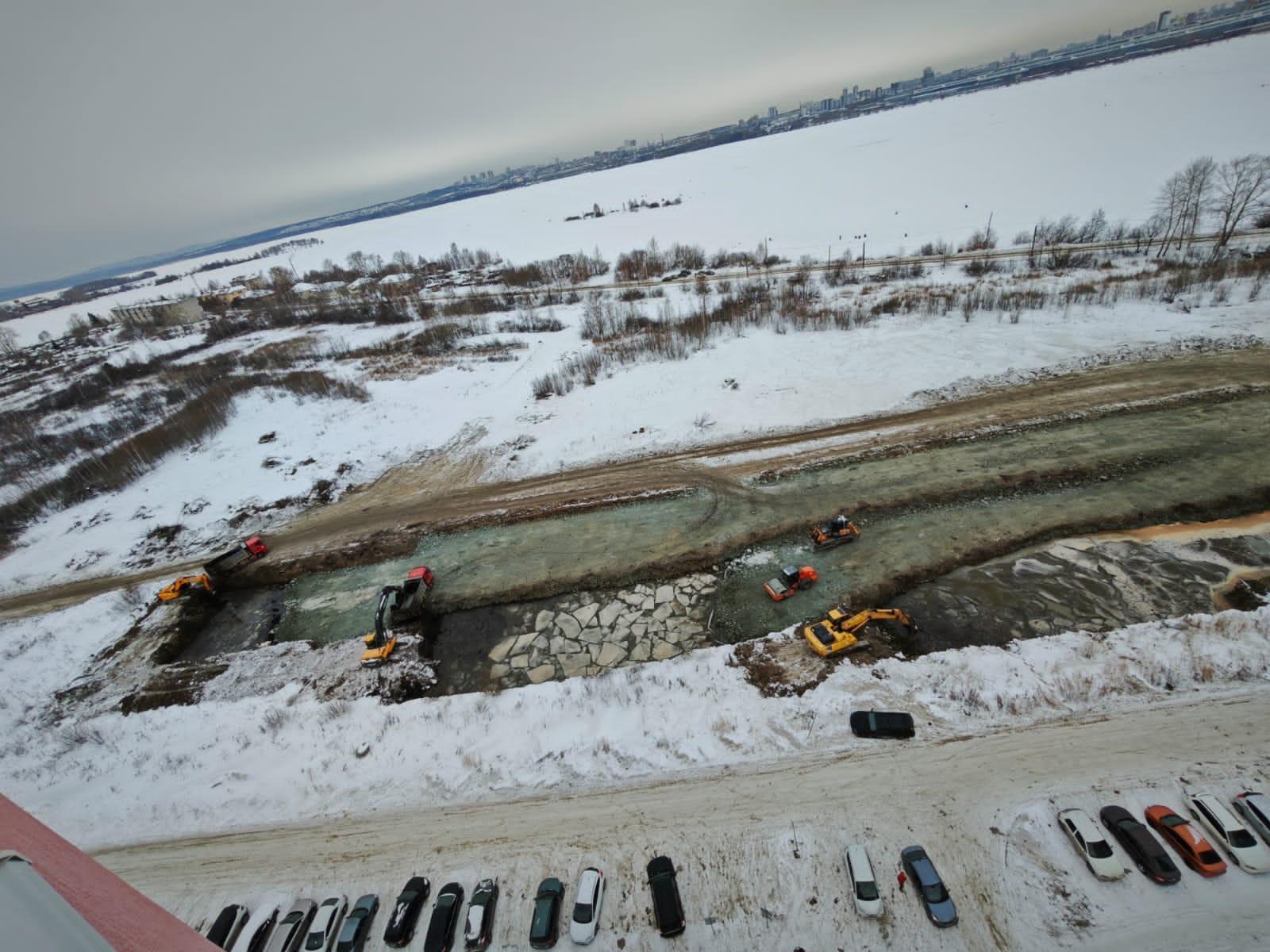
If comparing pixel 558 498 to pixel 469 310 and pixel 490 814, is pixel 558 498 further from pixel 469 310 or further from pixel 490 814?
pixel 469 310

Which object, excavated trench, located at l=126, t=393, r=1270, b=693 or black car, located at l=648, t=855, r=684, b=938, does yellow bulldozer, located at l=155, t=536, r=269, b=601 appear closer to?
excavated trench, located at l=126, t=393, r=1270, b=693

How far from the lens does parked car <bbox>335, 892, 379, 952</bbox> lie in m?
7.10

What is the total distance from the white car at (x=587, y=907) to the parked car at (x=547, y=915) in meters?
0.22

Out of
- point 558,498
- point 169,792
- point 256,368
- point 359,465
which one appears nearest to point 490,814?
point 169,792

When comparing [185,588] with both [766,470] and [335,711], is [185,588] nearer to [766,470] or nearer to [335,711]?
[335,711]

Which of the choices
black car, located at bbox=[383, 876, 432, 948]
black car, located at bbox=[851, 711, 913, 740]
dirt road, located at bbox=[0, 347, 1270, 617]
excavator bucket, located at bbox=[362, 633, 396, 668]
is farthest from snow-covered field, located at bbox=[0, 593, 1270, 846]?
dirt road, located at bbox=[0, 347, 1270, 617]

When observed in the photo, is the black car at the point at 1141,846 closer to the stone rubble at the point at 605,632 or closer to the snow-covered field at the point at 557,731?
the snow-covered field at the point at 557,731

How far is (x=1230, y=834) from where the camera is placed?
6.89 meters

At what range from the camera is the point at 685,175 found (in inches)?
5025

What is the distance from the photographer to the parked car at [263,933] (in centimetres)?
734

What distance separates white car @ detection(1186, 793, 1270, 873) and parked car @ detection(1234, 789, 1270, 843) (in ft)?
0.55

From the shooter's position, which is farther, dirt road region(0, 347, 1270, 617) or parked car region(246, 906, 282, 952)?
dirt road region(0, 347, 1270, 617)

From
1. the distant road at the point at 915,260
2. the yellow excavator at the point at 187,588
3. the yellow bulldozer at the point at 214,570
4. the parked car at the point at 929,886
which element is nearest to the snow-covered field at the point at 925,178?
the distant road at the point at 915,260

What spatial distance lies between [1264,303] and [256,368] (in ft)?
181
